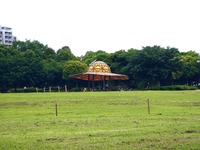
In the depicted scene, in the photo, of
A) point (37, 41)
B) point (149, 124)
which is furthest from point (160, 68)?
point (149, 124)

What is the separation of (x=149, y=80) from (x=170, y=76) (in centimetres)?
523

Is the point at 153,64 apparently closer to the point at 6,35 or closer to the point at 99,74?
the point at 99,74

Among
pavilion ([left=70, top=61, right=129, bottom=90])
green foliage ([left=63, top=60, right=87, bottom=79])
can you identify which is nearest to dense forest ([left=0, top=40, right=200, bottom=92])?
green foliage ([left=63, top=60, right=87, bottom=79])

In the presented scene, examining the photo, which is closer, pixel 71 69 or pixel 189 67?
pixel 189 67

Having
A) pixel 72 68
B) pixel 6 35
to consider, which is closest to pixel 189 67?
pixel 72 68

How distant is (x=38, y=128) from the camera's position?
61.9 feet

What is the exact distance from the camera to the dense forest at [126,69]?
89.1m

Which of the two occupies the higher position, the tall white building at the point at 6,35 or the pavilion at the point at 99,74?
the tall white building at the point at 6,35

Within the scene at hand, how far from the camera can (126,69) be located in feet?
319

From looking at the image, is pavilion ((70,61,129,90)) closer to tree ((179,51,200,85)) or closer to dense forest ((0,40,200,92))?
dense forest ((0,40,200,92))

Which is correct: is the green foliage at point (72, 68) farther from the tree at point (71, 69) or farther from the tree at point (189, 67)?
the tree at point (189, 67)

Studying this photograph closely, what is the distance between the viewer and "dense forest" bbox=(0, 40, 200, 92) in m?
89.1

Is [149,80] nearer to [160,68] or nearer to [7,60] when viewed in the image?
[160,68]

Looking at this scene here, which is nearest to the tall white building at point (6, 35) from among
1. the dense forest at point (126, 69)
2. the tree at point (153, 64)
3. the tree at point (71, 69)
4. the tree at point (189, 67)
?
the dense forest at point (126, 69)
